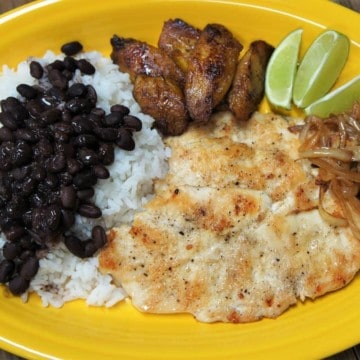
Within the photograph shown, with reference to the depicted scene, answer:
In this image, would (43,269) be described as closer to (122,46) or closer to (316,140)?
(122,46)

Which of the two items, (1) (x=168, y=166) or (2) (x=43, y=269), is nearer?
(2) (x=43, y=269)

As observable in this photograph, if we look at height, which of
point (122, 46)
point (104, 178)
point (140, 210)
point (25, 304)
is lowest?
point (25, 304)

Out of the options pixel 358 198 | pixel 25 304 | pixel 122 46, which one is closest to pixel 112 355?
pixel 25 304

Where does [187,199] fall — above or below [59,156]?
below

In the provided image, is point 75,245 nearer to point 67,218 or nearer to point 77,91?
point 67,218

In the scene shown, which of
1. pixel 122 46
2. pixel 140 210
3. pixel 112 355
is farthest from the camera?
pixel 122 46

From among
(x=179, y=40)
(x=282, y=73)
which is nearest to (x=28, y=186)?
(x=179, y=40)
